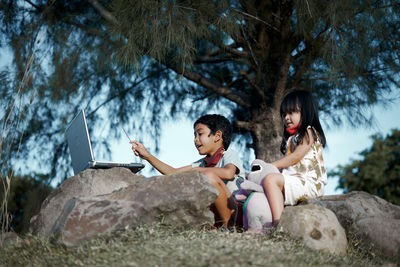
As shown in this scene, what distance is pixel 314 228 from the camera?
1857mm

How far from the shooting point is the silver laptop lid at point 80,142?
2.28 m

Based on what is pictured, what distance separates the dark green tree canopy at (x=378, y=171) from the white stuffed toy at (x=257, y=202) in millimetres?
12107

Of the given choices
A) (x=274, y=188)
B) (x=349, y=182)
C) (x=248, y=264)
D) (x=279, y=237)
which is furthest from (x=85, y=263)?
(x=349, y=182)

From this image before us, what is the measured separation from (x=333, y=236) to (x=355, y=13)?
6.88 ft

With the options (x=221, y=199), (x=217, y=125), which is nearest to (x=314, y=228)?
(x=221, y=199)

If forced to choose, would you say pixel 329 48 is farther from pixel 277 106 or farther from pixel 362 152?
pixel 362 152

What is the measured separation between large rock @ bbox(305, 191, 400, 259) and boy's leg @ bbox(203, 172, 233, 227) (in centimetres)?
44

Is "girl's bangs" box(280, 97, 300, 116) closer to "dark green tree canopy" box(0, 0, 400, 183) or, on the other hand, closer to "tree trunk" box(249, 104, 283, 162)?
"dark green tree canopy" box(0, 0, 400, 183)

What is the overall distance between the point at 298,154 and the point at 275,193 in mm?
322

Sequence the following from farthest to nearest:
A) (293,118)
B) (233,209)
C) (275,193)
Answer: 1. (293,118)
2. (233,209)
3. (275,193)

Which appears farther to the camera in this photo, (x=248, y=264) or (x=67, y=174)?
(x=67, y=174)

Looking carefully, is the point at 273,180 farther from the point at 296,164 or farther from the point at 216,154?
the point at 216,154

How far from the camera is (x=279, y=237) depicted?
5.98ft

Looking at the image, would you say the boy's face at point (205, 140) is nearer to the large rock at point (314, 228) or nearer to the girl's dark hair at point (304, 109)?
the girl's dark hair at point (304, 109)
